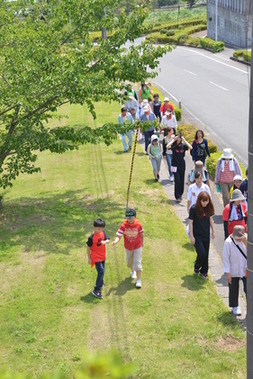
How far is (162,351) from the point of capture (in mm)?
8336

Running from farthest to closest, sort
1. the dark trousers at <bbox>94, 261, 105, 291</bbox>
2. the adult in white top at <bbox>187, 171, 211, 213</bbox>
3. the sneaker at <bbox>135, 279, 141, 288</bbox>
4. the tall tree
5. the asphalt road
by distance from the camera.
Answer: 1. the asphalt road
2. the tall tree
3. the adult in white top at <bbox>187, 171, 211, 213</bbox>
4. the sneaker at <bbox>135, 279, 141, 288</bbox>
5. the dark trousers at <bbox>94, 261, 105, 291</bbox>

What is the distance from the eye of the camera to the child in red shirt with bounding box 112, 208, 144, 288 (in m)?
10.0

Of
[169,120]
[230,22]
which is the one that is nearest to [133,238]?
[169,120]

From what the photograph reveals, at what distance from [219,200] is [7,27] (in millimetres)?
6290

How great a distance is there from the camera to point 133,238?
398 inches

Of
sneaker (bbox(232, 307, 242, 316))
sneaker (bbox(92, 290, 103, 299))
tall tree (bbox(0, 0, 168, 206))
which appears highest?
tall tree (bbox(0, 0, 168, 206))

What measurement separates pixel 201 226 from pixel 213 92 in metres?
23.0

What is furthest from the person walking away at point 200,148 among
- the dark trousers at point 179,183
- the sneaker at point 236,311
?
the sneaker at point 236,311

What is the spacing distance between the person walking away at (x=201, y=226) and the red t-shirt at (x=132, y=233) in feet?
2.83

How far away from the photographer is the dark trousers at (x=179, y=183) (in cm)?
1467

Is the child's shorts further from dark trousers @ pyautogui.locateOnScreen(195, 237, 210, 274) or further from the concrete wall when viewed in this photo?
the concrete wall

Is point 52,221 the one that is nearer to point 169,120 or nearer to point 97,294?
point 97,294

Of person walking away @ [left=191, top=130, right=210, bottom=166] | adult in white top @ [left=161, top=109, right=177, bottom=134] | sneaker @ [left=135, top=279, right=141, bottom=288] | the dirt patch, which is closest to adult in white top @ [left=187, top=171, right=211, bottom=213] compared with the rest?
sneaker @ [left=135, top=279, right=141, bottom=288]

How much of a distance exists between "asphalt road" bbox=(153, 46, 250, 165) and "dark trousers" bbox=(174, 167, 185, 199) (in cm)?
241
